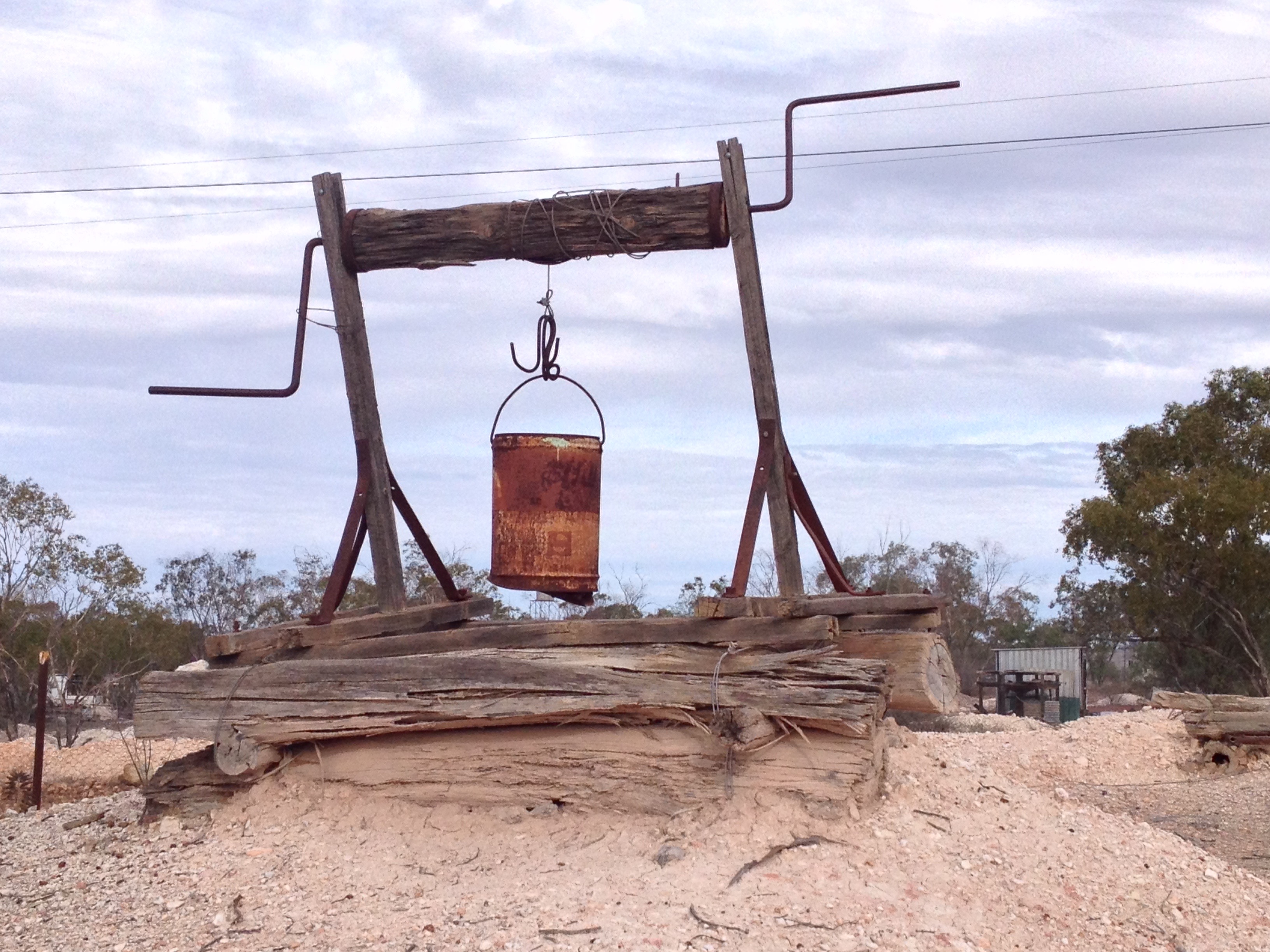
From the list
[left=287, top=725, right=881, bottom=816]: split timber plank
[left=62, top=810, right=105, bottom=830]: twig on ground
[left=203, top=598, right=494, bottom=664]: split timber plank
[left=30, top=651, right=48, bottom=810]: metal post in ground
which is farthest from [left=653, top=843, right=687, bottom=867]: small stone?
[left=30, top=651, right=48, bottom=810]: metal post in ground

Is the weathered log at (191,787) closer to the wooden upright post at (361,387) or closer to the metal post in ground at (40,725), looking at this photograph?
the wooden upright post at (361,387)

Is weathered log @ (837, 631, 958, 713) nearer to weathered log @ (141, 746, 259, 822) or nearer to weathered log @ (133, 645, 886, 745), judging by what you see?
weathered log @ (133, 645, 886, 745)

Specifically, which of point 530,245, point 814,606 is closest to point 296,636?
point 530,245

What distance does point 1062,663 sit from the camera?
2792cm

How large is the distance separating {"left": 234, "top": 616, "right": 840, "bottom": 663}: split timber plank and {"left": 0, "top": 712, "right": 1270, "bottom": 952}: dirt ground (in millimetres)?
696

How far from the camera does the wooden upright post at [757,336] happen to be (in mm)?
6352

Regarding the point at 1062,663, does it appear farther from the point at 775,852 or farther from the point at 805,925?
the point at 805,925

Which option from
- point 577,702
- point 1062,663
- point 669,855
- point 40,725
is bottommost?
point 1062,663

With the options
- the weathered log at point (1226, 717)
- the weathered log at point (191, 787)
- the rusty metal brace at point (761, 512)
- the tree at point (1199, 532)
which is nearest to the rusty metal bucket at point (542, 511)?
the rusty metal brace at point (761, 512)

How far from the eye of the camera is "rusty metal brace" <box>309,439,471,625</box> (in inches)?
267

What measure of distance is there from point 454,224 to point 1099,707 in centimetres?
2601

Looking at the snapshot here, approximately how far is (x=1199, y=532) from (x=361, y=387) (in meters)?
20.4

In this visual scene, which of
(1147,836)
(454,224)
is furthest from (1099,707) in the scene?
(454,224)

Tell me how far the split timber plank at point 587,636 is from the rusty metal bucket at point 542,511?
0.85 feet
